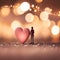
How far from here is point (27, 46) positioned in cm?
88

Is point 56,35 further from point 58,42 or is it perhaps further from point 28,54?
point 28,54

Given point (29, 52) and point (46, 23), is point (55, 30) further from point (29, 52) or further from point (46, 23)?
point (29, 52)

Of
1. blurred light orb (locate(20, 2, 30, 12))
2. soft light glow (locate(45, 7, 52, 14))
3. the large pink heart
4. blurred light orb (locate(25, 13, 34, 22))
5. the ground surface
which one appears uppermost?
blurred light orb (locate(20, 2, 30, 12))

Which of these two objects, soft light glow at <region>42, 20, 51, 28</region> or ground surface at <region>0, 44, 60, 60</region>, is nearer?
ground surface at <region>0, 44, 60, 60</region>

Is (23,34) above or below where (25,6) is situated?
below

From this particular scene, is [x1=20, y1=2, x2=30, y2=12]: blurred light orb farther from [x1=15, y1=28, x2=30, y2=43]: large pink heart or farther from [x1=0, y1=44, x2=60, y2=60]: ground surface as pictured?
[x1=0, y1=44, x2=60, y2=60]: ground surface

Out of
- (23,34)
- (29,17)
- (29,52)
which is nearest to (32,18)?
(29,17)

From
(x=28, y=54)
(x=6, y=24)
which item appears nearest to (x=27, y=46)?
(x=28, y=54)

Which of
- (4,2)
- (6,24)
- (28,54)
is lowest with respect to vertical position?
(28,54)

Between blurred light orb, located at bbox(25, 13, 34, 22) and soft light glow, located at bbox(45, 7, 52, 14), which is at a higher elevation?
soft light glow, located at bbox(45, 7, 52, 14)

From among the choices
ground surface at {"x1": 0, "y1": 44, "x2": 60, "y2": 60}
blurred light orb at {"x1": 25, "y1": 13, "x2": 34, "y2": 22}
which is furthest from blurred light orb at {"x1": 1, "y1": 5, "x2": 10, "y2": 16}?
ground surface at {"x1": 0, "y1": 44, "x2": 60, "y2": 60}

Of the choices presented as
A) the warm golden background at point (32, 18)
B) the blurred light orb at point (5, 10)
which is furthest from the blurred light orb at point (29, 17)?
the blurred light orb at point (5, 10)

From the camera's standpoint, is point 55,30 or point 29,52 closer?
point 29,52

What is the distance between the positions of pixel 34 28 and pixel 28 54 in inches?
10.3
